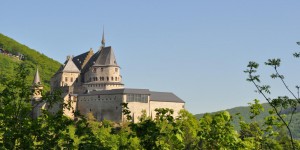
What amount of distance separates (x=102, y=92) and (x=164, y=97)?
13044mm

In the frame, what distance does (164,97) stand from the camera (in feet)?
292

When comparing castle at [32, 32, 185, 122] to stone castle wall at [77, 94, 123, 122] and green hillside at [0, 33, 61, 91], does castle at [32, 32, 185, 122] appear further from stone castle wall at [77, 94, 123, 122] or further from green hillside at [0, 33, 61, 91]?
green hillside at [0, 33, 61, 91]

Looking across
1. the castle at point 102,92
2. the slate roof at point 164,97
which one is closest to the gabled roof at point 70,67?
the castle at point 102,92

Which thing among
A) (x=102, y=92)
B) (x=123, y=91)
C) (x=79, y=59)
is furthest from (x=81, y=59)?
(x=123, y=91)

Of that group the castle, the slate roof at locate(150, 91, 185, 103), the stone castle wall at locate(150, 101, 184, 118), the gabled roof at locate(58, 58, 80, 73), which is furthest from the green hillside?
the stone castle wall at locate(150, 101, 184, 118)

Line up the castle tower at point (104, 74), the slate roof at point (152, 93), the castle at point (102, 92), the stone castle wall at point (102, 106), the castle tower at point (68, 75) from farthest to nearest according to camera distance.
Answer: the castle tower at point (68, 75)
the castle tower at point (104, 74)
the slate roof at point (152, 93)
the castle at point (102, 92)
the stone castle wall at point (102, 106)

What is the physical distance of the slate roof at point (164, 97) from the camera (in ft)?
285

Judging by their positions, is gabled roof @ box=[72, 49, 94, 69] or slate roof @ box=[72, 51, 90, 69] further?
slate roof @ box=[72, 51, 90, 69]

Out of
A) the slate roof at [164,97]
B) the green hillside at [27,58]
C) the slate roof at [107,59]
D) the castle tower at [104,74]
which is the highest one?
the green hillside at [27,58]

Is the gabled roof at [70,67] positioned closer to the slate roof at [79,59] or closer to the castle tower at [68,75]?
the castle tower at [68,75]

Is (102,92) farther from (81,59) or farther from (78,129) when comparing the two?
(78,129)

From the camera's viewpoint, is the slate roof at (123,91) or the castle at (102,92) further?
the slate roof at (123,91)

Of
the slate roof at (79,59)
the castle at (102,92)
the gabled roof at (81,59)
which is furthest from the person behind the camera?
the slate roof at (79,59)

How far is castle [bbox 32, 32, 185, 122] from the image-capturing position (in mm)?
83125
